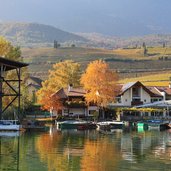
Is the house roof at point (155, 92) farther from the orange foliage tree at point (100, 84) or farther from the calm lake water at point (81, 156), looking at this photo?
the calm lake water at point (81, 156)

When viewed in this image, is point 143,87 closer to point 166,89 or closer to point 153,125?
point 166,89

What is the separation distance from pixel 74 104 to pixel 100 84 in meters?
8.89

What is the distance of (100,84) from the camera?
112 meters

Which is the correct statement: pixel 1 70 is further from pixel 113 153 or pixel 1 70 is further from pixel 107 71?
pixel 107 71

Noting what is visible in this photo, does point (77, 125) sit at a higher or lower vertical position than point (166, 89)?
lower

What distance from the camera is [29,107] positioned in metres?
116

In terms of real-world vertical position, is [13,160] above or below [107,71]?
below

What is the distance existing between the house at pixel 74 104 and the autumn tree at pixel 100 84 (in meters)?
4.34

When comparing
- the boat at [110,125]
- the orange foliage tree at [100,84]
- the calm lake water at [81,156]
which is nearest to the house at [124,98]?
the orange foliage tree at [100,84]

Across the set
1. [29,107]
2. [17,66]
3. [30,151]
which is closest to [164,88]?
[29,107]

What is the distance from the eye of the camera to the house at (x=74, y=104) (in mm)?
116812

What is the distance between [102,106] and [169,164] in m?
76.1

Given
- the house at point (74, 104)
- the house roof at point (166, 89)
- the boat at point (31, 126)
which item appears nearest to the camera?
the boat at point (31, 126)

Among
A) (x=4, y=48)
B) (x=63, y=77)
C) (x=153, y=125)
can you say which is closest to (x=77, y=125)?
(x=153, y=125)
